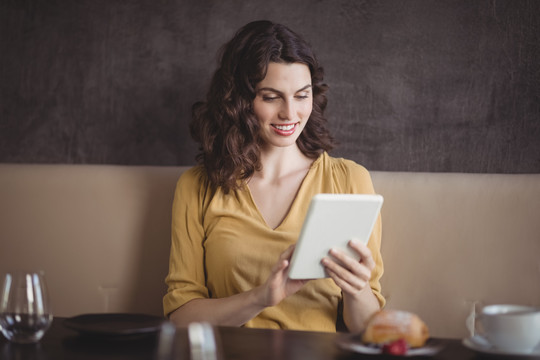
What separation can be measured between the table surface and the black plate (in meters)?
0.02

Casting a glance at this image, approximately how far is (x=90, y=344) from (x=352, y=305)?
71 cm

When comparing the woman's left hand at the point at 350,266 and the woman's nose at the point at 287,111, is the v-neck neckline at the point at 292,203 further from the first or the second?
the woman's left hand at the point at 350,266

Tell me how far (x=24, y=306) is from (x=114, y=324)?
17 centimetres

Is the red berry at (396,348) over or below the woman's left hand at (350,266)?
below

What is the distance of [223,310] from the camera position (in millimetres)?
1650

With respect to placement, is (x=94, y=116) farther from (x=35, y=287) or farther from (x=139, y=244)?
(x=35, y=287)

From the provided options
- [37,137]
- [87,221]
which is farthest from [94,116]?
[87,221]

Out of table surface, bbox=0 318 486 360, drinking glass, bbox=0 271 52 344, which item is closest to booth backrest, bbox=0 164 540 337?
table surface, bbox=0 318 486 360

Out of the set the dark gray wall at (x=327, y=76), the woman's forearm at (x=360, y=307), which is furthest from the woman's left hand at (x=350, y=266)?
the dark gray wall at (x=327, y=76)

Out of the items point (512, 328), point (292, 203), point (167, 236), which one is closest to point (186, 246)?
point (167, 236)

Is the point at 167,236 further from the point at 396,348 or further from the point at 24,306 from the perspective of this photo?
the point at 396,348

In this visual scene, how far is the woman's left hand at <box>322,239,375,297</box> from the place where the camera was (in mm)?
1375

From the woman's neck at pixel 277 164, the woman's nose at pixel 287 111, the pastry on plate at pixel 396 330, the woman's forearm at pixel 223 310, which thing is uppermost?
the woman's nose at pixel 287 111

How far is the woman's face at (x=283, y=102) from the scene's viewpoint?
5.82 ft
